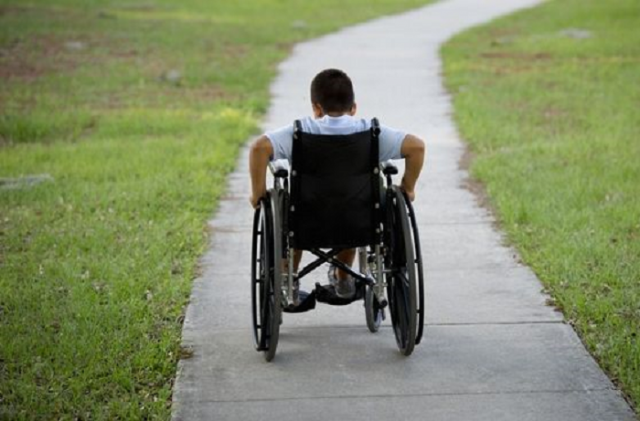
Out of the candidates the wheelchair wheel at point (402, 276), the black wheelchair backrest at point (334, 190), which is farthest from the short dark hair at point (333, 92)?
the wheelchair wheel at point (402, 276)

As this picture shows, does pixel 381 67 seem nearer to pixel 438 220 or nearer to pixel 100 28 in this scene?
pixel 100 28

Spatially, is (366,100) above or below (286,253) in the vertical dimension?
below

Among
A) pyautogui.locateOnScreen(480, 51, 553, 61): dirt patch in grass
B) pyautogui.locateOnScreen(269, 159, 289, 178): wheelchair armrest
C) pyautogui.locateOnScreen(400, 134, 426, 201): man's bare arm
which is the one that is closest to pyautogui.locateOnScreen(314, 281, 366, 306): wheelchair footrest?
pyautogui.locateOnScreen(400, 134, 426, 201): man's bare arm

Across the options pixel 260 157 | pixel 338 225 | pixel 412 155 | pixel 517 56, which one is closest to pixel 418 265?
pixel 338 225

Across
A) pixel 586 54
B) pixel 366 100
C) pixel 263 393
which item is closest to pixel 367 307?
pixel 263 393

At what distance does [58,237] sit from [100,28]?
17245mm

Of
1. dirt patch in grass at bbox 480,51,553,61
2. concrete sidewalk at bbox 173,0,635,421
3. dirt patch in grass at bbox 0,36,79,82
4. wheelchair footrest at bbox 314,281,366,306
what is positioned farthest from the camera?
dirt patch in grass at bbox 480,51,553,61

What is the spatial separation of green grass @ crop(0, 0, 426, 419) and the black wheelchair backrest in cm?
92

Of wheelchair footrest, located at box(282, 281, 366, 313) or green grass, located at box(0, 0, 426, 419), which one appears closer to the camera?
green grass, located at box(0, 0, 426, 419)

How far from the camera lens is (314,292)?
6.39 m

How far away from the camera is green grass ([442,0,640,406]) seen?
7.04 m

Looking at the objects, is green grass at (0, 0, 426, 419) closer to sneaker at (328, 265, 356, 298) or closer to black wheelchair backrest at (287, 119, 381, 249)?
sneaker at (328, 265, 356, 298)

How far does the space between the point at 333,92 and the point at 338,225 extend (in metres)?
0.60

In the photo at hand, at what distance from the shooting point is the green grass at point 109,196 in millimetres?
6109
